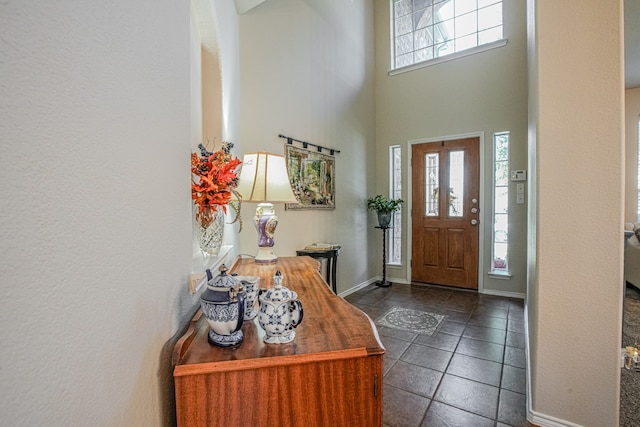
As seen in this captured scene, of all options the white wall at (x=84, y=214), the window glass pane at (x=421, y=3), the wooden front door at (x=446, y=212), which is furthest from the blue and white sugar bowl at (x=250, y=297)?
the window glass pane at (x=421, y=3)

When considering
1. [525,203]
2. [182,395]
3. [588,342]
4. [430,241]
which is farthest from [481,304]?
[182,395]

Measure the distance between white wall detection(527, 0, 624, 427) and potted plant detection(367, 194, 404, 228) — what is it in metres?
2.66

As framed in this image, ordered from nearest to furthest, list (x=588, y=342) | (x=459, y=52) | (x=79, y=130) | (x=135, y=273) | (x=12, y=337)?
(x=12, y=337) < (x=79, y=130) < (x=135, y=273) < (x=588, y=342) < (x=459, y=52)

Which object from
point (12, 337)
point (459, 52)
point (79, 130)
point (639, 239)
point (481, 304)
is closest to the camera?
point (12, 337)

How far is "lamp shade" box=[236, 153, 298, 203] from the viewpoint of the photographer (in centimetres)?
176

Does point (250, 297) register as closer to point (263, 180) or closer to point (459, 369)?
point (263, 180)

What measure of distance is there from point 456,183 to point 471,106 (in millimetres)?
1024

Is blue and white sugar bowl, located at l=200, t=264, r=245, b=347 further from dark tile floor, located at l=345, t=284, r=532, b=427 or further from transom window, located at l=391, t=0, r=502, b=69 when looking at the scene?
transom window, located at l=391, t=0, r=502, b=69

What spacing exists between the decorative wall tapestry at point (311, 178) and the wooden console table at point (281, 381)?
89.9 inches

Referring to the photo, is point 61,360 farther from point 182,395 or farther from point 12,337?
point 182,395

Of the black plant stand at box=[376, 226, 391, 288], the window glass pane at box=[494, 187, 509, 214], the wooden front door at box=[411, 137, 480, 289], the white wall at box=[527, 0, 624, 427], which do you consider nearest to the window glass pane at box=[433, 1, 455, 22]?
the wooden front door at box=[411, 137, 480, 289]

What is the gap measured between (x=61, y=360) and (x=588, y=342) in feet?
6.46

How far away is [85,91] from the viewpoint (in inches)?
19.4

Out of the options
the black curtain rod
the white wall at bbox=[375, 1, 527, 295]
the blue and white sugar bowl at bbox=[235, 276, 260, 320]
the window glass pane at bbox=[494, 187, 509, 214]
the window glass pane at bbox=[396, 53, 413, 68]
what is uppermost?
the window glass pane at bbox=[396, 53, 413, 68]
